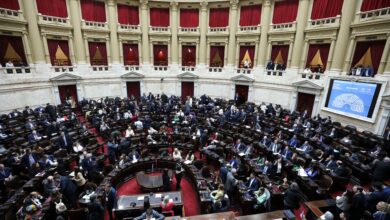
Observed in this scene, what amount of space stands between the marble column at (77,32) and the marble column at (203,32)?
12.3 metres

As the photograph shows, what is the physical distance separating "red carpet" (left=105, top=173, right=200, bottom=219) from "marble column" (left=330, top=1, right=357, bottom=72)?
14.5 m

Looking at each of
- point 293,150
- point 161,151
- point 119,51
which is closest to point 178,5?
point 119,51

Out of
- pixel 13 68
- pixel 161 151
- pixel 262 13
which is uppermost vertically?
pixel 262 13

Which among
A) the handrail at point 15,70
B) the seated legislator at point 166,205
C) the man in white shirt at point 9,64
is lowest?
the seated legislator at point 166,205

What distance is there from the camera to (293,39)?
17875mm

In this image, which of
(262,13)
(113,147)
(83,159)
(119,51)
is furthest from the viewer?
(119,51)

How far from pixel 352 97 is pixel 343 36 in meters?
4.75

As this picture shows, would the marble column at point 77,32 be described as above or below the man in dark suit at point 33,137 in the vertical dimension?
above

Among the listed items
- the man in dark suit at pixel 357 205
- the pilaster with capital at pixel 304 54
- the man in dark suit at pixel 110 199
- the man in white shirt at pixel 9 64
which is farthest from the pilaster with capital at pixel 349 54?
the man in white shirt at pixel 9 64

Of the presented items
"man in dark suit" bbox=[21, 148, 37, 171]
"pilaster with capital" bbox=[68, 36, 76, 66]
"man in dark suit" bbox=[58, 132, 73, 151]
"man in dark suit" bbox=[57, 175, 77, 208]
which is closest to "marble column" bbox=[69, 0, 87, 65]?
"pilaster with capital" bbox=[68, 36, 76, 66]

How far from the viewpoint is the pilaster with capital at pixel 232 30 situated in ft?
67.5

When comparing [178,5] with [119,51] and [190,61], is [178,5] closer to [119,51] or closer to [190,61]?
[190,61]

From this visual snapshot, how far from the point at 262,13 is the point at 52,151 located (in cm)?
2057

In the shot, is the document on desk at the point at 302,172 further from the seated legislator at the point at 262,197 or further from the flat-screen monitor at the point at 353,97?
the flat-screen monitor at the point at 353,97
